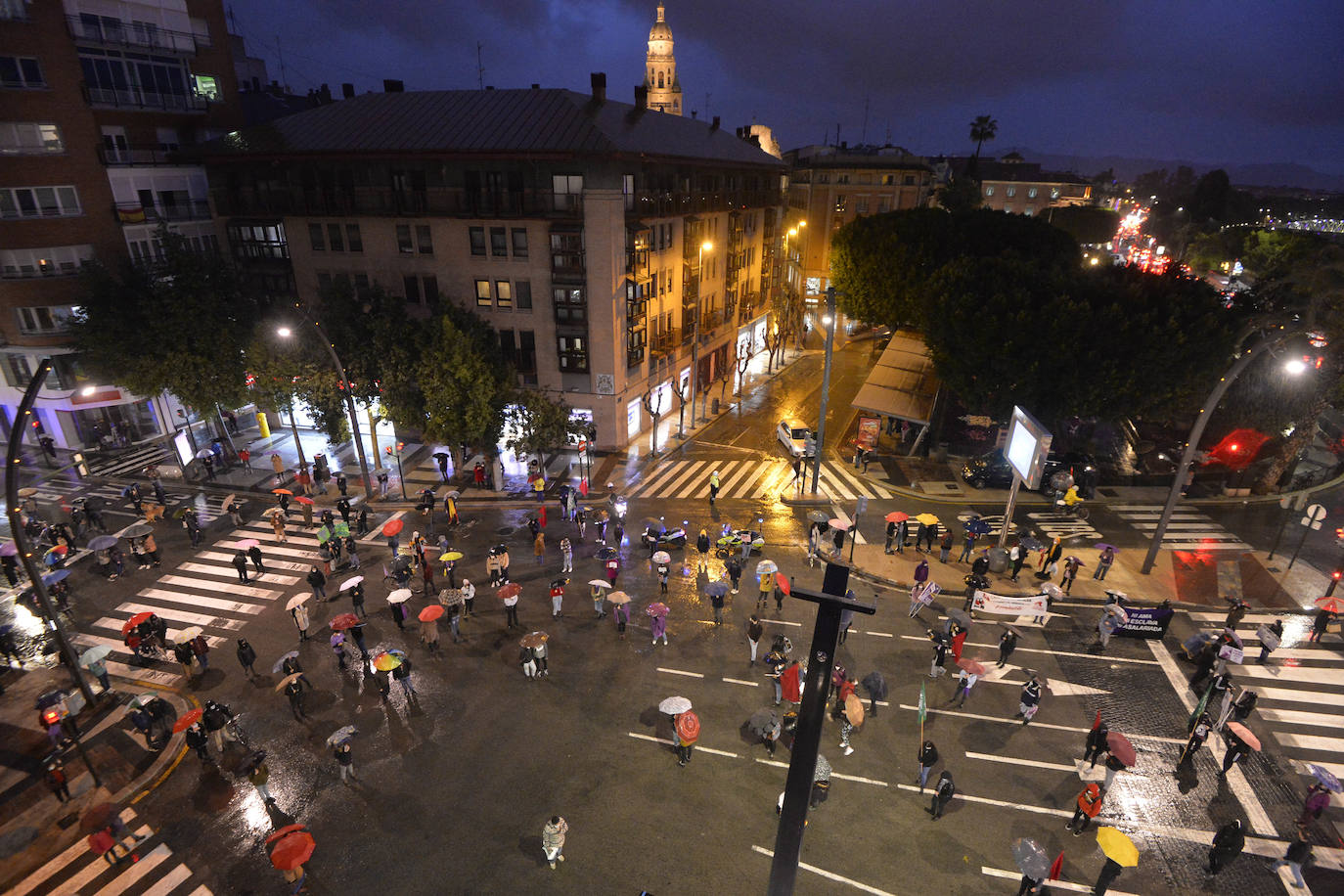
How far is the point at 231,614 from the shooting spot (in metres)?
24.5

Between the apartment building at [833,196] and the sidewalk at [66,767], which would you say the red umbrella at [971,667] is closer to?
the sidewalk at [66,767]

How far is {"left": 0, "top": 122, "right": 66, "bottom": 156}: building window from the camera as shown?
33344 mm

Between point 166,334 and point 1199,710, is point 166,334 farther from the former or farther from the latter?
point 1199,710

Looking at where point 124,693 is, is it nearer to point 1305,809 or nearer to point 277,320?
point 277,320

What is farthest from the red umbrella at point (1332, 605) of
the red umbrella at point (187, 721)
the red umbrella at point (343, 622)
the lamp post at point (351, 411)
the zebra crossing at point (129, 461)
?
the zebra crossing at point (129, 461)

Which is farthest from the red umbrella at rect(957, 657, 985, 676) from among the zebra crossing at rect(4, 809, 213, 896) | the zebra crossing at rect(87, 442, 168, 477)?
the zebra crossing at rect(87, 442, 168, 477)

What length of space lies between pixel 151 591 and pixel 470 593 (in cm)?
1496

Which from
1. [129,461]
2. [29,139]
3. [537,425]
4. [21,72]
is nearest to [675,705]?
[537,425]

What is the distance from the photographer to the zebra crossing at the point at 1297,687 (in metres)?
18.6

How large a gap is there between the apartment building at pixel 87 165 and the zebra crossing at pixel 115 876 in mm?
24411

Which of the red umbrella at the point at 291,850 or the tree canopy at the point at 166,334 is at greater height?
the tree canopy at the point at 166,334

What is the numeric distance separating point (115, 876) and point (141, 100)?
46.4 metres

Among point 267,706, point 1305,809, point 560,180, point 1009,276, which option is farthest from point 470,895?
point 1009,276

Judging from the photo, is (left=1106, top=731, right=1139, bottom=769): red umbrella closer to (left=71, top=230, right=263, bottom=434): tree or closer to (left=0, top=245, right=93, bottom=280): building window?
(left=71, top=230, right=263, bottom=434): tree
